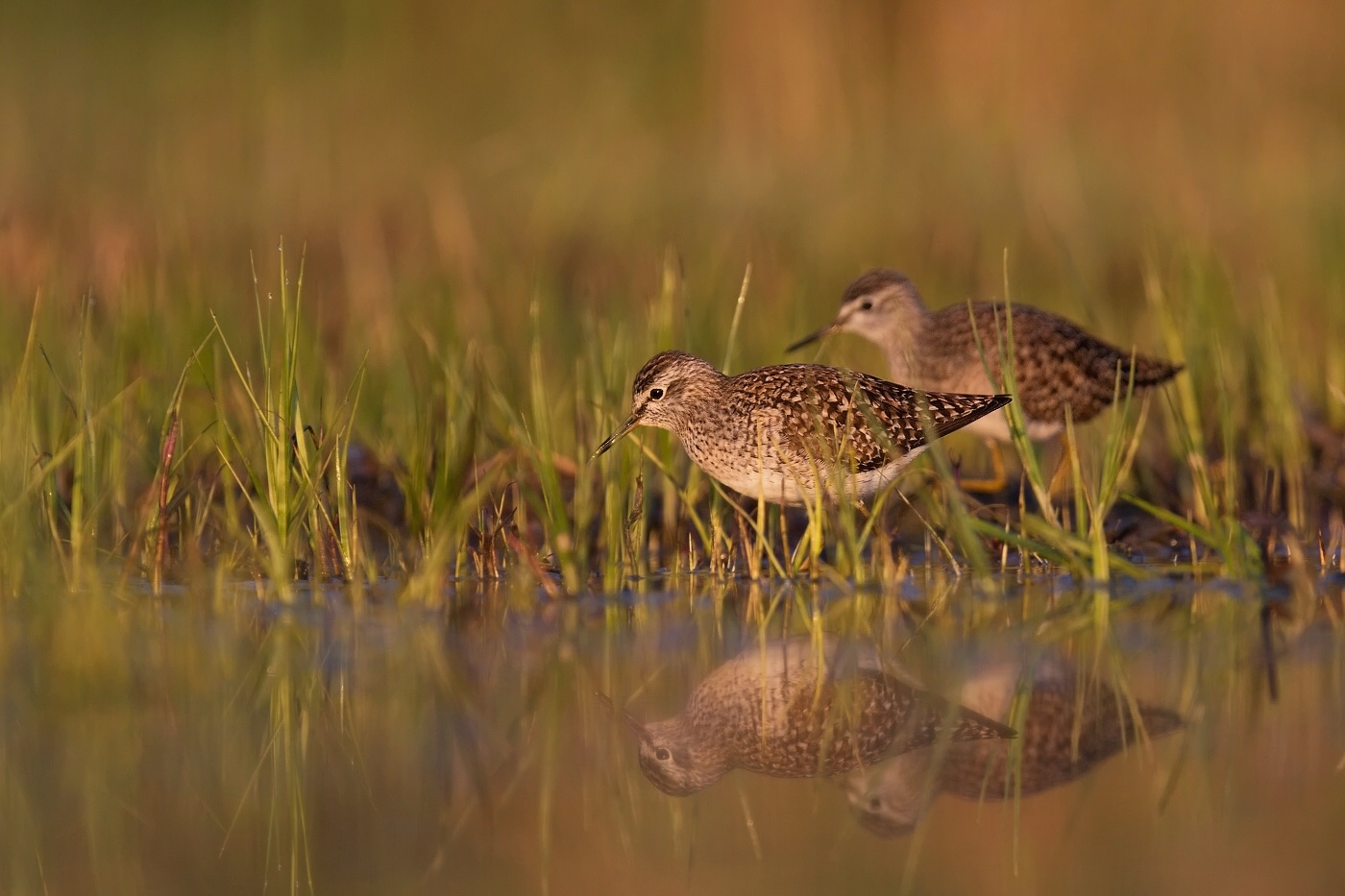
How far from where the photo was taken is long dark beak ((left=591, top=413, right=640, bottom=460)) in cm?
689

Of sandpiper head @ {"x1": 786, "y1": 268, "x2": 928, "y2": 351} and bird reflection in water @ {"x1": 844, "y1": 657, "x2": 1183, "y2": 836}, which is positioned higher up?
sandpiper head @ {"x1": 786, "y1": 268, "x2": 928, "y2": 351}

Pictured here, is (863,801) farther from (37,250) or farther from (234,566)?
(37,250)

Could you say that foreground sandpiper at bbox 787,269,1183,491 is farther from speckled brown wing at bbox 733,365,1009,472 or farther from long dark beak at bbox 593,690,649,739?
long dark beak at bbox 593,690,649,739

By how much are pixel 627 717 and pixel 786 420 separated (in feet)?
8.68

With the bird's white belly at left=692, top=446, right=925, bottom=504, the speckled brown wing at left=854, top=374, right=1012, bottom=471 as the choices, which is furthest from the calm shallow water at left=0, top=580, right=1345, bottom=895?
the speckled brown wing at left=854, top=374, right=1012, bottom=471

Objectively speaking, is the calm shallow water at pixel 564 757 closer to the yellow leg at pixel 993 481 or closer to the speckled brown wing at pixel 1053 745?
the speckled brown wing at pixel 1053 745

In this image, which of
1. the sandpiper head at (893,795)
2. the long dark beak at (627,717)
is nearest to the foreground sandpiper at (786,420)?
the long dark beak at (627,717)

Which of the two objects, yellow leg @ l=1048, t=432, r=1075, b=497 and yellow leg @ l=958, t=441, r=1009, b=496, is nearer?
yellow leg @ l=1048, t=432, r=1075, b=497

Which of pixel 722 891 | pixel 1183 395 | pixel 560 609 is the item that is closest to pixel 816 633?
pixel 560 609

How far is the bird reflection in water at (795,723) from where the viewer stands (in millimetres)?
4219

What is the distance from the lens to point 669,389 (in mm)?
7312

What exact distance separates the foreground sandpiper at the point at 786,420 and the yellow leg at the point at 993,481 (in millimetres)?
896

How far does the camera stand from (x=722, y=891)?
344 centimetres

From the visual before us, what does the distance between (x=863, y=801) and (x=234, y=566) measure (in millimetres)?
3225
